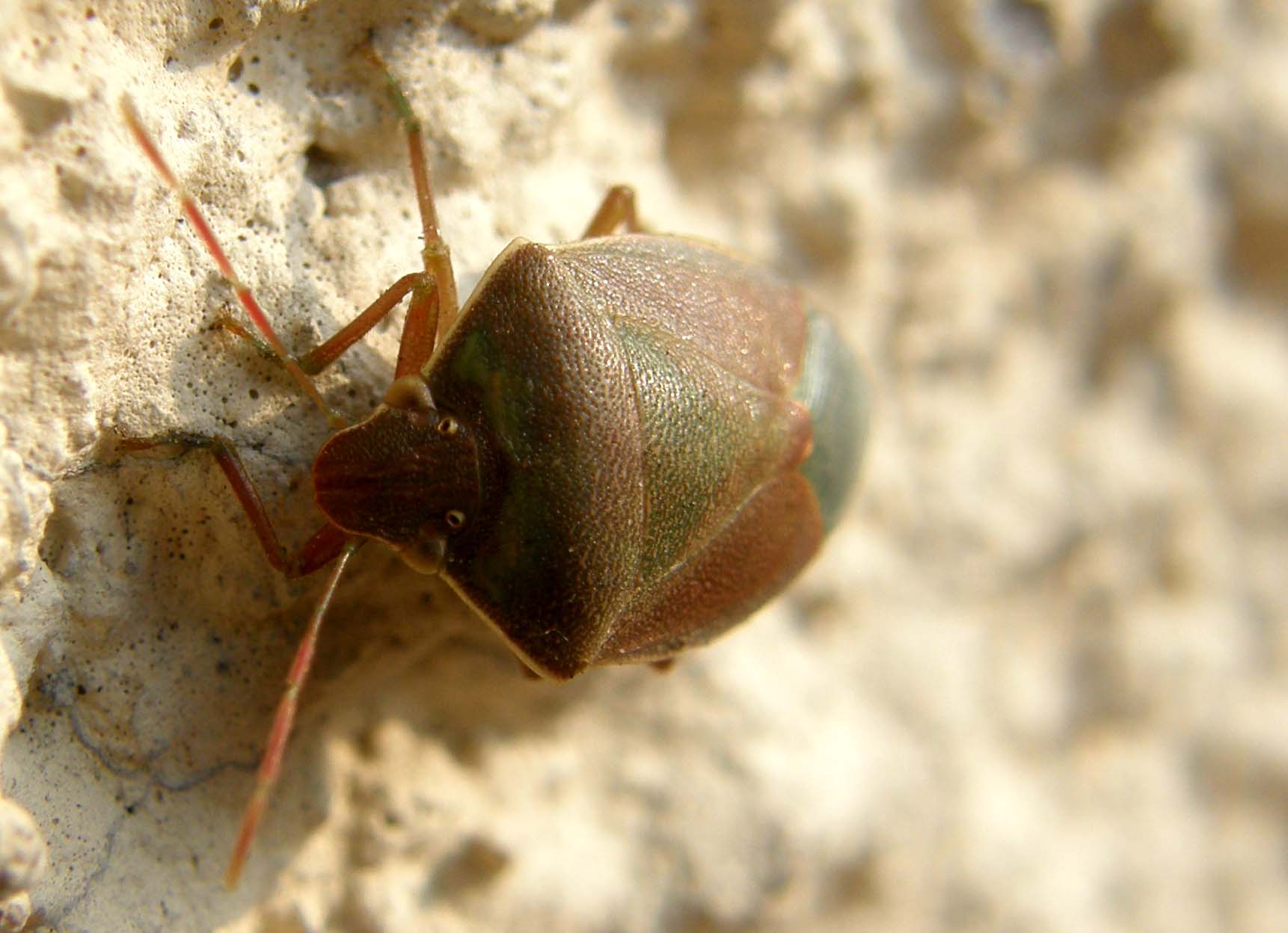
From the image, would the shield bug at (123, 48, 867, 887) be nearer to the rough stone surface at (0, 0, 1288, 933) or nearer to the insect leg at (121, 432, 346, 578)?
the insect leg at (121, 432, 346, 578)

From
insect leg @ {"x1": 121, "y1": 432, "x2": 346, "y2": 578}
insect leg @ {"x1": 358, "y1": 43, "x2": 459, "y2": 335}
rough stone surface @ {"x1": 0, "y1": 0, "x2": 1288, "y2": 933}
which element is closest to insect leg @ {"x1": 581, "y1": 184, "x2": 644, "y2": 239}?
rough stone surface @ {"x1": 0, "y1": 0, "x2": 1288, "y2": 933}

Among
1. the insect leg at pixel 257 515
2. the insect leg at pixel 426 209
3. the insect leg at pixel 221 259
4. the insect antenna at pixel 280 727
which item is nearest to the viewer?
the insect leg at pixel 221 259

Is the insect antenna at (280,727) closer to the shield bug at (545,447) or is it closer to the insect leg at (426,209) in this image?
the shield bug at (545,447)

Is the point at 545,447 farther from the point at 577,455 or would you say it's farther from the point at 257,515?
the point at 257,515

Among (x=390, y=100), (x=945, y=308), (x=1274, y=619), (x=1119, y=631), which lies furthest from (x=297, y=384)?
(x=1274, y=619)

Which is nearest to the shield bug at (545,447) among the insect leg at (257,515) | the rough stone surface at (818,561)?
the insect leg at (257,515)

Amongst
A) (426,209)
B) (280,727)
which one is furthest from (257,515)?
(426,209)

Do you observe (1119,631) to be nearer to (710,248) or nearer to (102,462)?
(710,248)
